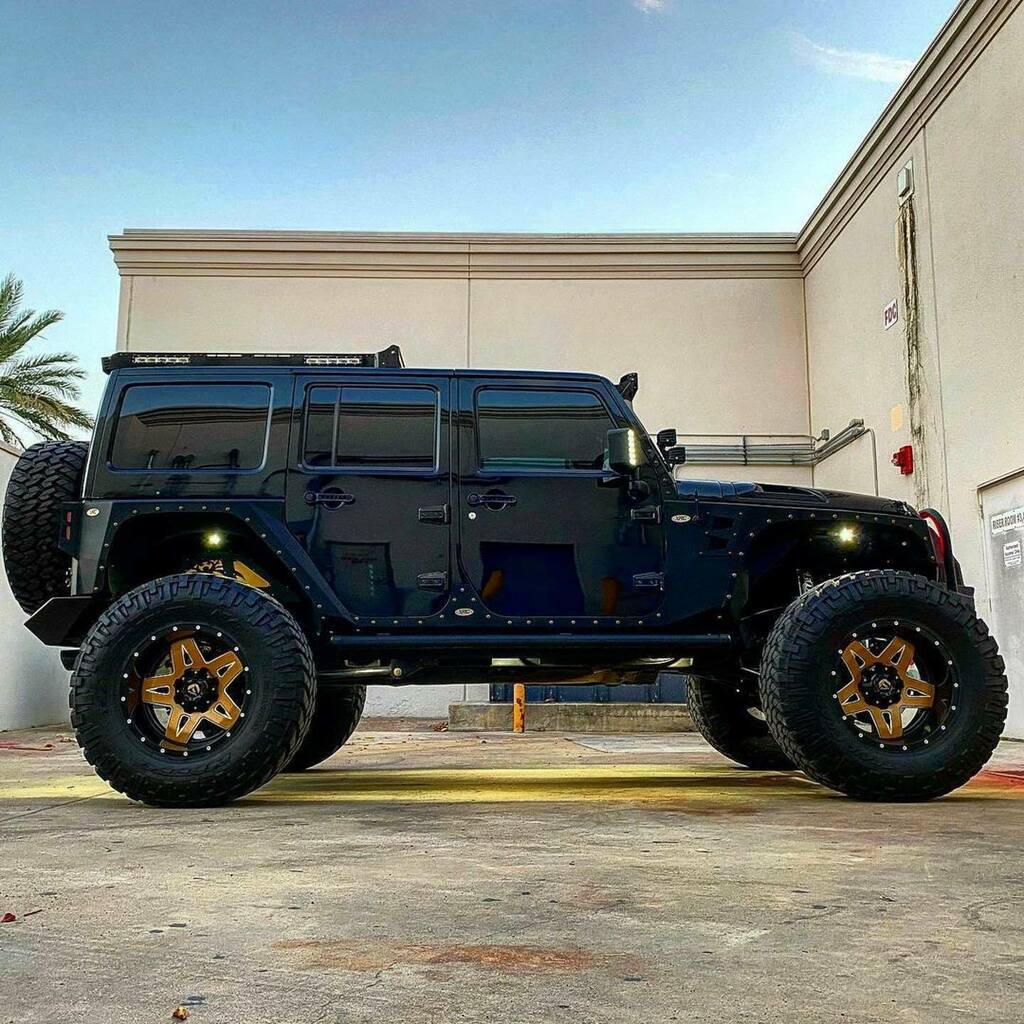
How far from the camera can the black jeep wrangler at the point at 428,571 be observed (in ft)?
15.0

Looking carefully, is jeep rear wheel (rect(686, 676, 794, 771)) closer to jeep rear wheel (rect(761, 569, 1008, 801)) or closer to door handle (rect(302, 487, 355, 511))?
jeep rear wheel (rect(761, 569, 1008, 801))

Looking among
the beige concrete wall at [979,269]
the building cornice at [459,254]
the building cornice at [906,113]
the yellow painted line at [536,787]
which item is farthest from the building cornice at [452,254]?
the yellow painted line at [536,787]

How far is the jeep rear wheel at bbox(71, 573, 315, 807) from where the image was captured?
4453 millimetres

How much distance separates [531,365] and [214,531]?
1038 centimetres

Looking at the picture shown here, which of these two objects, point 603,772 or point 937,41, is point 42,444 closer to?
point 603,772

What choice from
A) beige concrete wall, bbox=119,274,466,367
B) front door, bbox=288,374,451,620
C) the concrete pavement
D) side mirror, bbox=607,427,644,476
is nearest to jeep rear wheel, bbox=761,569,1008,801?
the concrete pavement

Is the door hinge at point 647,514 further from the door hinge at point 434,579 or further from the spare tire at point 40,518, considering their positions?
the spare tire at point 40,518

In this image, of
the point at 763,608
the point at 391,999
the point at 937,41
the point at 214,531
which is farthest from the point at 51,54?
the point at 391,999

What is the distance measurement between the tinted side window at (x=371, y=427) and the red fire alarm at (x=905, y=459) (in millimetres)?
7878

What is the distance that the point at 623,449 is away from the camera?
497cm

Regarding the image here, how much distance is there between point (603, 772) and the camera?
636 centimetres

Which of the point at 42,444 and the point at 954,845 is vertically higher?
the point at 42,444

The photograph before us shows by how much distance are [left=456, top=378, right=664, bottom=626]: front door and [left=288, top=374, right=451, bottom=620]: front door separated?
140mm

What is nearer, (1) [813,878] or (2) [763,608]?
(1) [813,878]
